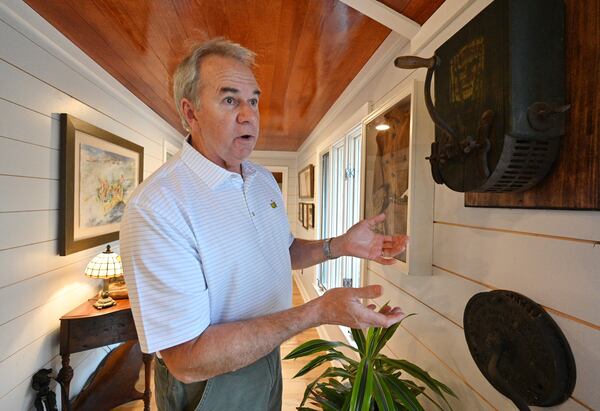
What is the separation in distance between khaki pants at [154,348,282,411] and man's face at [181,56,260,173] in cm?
66

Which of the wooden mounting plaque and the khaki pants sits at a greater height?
the wooden mounting plaque

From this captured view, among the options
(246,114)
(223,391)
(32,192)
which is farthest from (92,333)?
(246,114)

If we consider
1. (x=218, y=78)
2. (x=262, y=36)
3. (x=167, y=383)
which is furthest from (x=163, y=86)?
(x=167, y=383)

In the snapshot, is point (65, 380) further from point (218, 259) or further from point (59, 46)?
point (59, 46)

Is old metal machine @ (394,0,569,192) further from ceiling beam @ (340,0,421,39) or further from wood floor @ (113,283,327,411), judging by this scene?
wood floor @ (113,283,327,411)

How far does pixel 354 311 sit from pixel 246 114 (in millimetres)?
646

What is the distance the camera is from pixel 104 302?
1.97 m

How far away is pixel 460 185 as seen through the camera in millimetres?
728

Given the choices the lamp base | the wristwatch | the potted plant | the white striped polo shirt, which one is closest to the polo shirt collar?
the white striped polo shirt

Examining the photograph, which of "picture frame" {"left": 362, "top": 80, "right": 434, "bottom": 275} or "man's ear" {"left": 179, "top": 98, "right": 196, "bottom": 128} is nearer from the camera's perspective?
"man's ear" {"left": 179, "top": 98, "right": 196, "bottom": 128}

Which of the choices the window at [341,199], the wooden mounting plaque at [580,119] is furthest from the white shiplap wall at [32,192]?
the wooden mounting plaque at [580,119]

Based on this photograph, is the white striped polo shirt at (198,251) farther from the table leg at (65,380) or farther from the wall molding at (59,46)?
the table leg at (65,380)

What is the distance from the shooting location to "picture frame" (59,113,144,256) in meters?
1.69

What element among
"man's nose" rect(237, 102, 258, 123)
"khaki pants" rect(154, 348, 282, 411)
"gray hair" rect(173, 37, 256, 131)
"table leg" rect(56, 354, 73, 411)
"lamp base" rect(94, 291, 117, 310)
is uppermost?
"gray hair" rect(173, 37, 256, 131)
